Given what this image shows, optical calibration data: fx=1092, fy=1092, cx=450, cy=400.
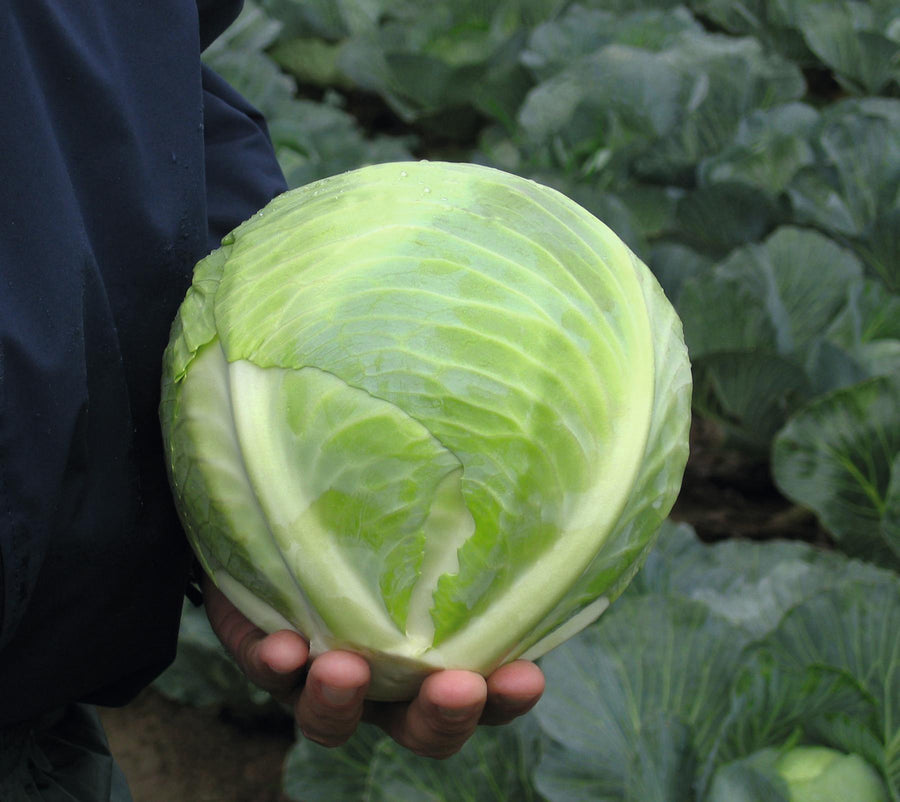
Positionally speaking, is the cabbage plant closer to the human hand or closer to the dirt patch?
the human hand

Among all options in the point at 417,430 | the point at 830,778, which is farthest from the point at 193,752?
the point at 417,430

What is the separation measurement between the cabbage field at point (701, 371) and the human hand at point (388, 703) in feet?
1.95

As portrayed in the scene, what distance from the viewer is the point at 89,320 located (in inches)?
41.6

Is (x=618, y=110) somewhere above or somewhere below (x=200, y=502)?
below

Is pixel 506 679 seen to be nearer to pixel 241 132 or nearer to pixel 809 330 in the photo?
pixel 241 132

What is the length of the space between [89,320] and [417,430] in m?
0.34

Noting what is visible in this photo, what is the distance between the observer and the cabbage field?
176 cm

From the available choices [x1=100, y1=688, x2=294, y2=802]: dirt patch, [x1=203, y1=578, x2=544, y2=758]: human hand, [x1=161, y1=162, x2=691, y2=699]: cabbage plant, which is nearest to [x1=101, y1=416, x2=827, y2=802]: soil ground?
[x1=100, y1=688, x2=294, y2=802]: dirt patch

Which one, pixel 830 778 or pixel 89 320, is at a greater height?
pixel 89 320

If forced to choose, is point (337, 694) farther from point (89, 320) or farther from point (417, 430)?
point (89, 320)

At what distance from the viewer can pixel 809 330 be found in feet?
10.00

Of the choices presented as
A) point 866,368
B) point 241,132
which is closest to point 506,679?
point 241,132

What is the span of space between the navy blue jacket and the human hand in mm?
181

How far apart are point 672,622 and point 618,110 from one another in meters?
2.61
